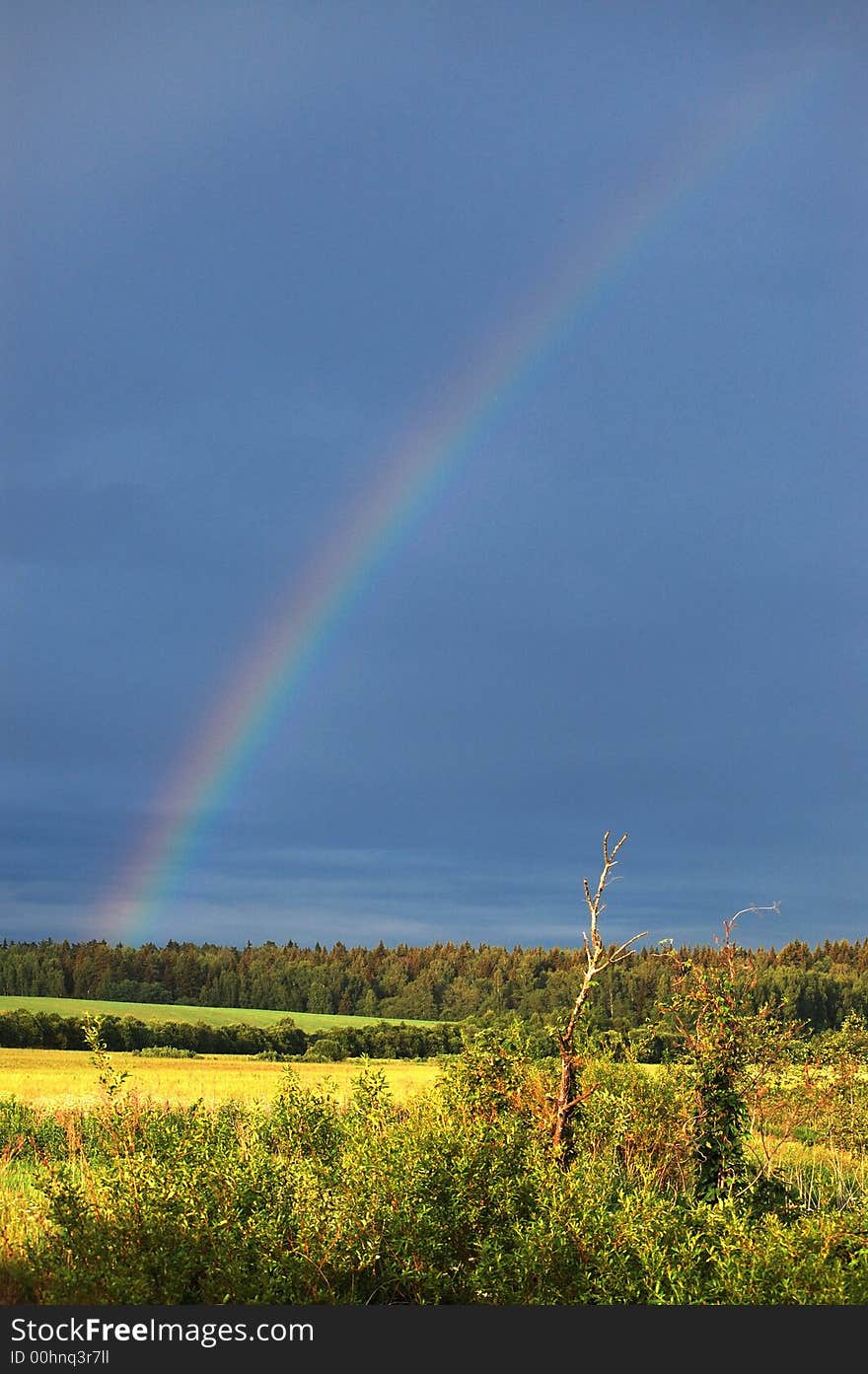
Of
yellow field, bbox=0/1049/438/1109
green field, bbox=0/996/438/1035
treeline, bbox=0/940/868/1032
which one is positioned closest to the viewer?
yellow field, bbox=0/1049/438/1109

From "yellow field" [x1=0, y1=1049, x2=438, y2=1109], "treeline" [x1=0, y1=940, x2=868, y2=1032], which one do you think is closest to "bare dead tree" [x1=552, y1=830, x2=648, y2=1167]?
"yellow field" [x1=0, y1=1049, x2=438, y2=1109]

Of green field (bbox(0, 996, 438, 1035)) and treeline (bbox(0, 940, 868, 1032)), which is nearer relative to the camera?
treeline (bbox(0, 940, 868, 1032))

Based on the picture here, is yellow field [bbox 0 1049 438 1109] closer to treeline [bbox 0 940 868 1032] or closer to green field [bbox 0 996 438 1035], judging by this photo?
treeline [bbox 0 940 868 1032]

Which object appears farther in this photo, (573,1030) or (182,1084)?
(182,1084)

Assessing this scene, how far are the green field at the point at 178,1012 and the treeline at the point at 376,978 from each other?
2.77m

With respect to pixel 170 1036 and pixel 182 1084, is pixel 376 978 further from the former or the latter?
pixel 182 1084

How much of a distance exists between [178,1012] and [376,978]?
18669mm

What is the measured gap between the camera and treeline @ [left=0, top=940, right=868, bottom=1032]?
69500 mm

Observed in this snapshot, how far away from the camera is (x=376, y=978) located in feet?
320

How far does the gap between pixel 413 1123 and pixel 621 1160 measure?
206 inches

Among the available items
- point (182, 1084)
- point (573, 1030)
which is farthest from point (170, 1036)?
point (573, 1030)

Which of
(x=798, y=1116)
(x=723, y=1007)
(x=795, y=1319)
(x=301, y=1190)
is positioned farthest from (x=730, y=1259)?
(x=798, y=1116)

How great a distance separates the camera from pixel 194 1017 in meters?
97.2

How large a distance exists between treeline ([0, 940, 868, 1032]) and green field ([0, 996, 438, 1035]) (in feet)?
9.09
